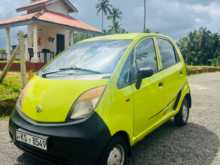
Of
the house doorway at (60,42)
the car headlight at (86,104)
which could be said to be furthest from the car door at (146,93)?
the house doorway at (60,42)

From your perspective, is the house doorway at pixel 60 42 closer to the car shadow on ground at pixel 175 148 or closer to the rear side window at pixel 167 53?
the rear side window at pixel 167 53

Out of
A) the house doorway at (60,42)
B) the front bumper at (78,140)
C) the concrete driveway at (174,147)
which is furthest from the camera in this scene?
the house doorway at (60,42)

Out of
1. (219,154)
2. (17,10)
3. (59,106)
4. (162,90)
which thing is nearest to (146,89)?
(162,90)

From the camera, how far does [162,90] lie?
443cm

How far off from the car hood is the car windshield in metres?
0.36

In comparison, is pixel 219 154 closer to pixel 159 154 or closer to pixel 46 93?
pixel 159 154

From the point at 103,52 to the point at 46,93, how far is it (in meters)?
1.13

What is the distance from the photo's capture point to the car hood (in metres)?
3.09

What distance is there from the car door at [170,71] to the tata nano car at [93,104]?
0.17 metres

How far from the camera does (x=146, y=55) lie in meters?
4.23

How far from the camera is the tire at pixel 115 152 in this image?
308 cm

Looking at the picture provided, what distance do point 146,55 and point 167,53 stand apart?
1035 millimetres

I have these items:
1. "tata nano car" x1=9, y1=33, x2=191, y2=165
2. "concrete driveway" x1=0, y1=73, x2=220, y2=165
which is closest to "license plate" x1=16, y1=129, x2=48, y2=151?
Result: "tata nano car" x1=9, y1=33, x2=191, y2=165

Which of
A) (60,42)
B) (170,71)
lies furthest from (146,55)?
(60,42)
